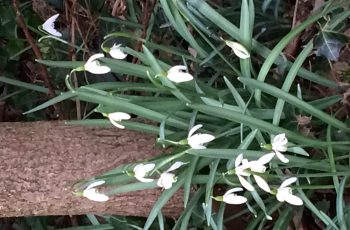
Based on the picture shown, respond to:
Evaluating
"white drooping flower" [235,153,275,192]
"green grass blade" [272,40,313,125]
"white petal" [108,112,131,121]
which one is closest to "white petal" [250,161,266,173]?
"white drooping flower" [235,153,275,192]

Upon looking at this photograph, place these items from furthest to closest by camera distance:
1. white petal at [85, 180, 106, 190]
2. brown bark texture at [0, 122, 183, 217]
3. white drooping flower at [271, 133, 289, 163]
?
brown bark texture at [0, 122, 183, 217]
white petal at [85, 180, 106, 190]
white drooping flower at [271, 133, 289, 163]

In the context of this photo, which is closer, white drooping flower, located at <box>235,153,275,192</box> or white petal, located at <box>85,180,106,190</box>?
white drooping flower, located at <box>235,153,275,192</box>

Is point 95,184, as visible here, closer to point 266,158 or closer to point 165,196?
point 165,196

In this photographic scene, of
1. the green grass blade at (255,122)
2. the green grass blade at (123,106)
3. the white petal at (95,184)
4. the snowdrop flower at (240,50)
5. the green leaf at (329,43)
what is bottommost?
the white petal at (95,184)

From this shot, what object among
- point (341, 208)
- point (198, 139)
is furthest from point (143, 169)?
point (341, 208)

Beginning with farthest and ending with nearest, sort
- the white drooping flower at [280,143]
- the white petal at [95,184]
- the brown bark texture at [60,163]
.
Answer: the brown bark texture at [60,163] → the white petal at [95,184] → the white drooping flower at [280,143]

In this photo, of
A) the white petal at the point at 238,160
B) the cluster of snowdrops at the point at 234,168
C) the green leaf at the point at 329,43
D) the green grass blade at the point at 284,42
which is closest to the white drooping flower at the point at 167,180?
the cluster of snowdrops at the point at 234,168

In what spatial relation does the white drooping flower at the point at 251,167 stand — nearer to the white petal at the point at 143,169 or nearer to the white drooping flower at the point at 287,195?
the white drooping flower at the point at 287,195

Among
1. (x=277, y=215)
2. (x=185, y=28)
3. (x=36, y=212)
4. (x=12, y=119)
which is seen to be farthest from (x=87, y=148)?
(x=12, y=119)

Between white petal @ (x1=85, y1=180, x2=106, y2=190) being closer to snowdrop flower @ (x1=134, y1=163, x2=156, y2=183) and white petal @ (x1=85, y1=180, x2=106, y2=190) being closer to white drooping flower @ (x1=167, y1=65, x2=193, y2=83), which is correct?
snowdrop flower @ (x1=134, y1=163, x2=156, y2=183)
